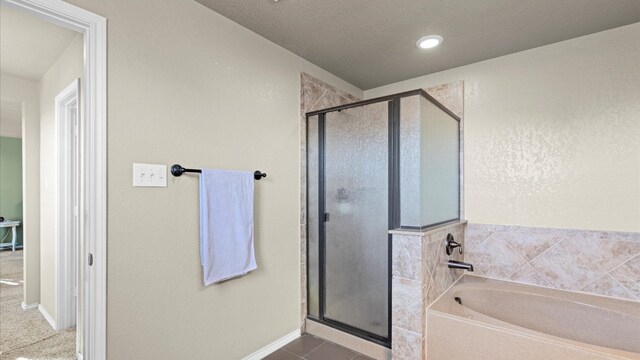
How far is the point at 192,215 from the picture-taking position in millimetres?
1706

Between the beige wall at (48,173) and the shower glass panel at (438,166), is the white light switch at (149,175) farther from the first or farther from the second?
the shower glass panel at (438,166)

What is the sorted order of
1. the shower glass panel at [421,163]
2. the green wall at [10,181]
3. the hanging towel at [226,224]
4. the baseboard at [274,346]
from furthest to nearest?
the green wall at [10,181] < the baseboard at [274,346] < the shower glass panel at [421,163] < the hanging towel at [226,224]

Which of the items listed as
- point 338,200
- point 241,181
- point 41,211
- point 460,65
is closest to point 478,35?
point 460,65

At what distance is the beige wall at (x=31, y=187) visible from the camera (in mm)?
2875

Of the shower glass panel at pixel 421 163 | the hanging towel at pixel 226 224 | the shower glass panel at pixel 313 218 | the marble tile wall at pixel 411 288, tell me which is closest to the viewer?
the hanging towel at pixel 226 224

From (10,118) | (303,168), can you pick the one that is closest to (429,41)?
(303,168)

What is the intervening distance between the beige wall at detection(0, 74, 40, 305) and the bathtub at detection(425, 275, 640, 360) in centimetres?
373

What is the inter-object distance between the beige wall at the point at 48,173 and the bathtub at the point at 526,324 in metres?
3.21

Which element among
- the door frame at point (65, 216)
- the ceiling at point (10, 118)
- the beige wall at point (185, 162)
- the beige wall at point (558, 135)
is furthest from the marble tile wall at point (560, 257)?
the ceiling at point (10, 118)

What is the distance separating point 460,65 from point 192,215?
8.38ft

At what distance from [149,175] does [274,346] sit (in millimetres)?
1544

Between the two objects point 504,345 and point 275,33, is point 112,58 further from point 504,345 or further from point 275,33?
point 504,345

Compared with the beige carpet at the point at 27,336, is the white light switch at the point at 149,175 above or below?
above

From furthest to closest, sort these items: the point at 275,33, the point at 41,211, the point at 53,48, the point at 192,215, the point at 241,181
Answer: the point at 41,211, the point at 53,48, the point at 275,33, the point at 241,181, the point at 192,215
